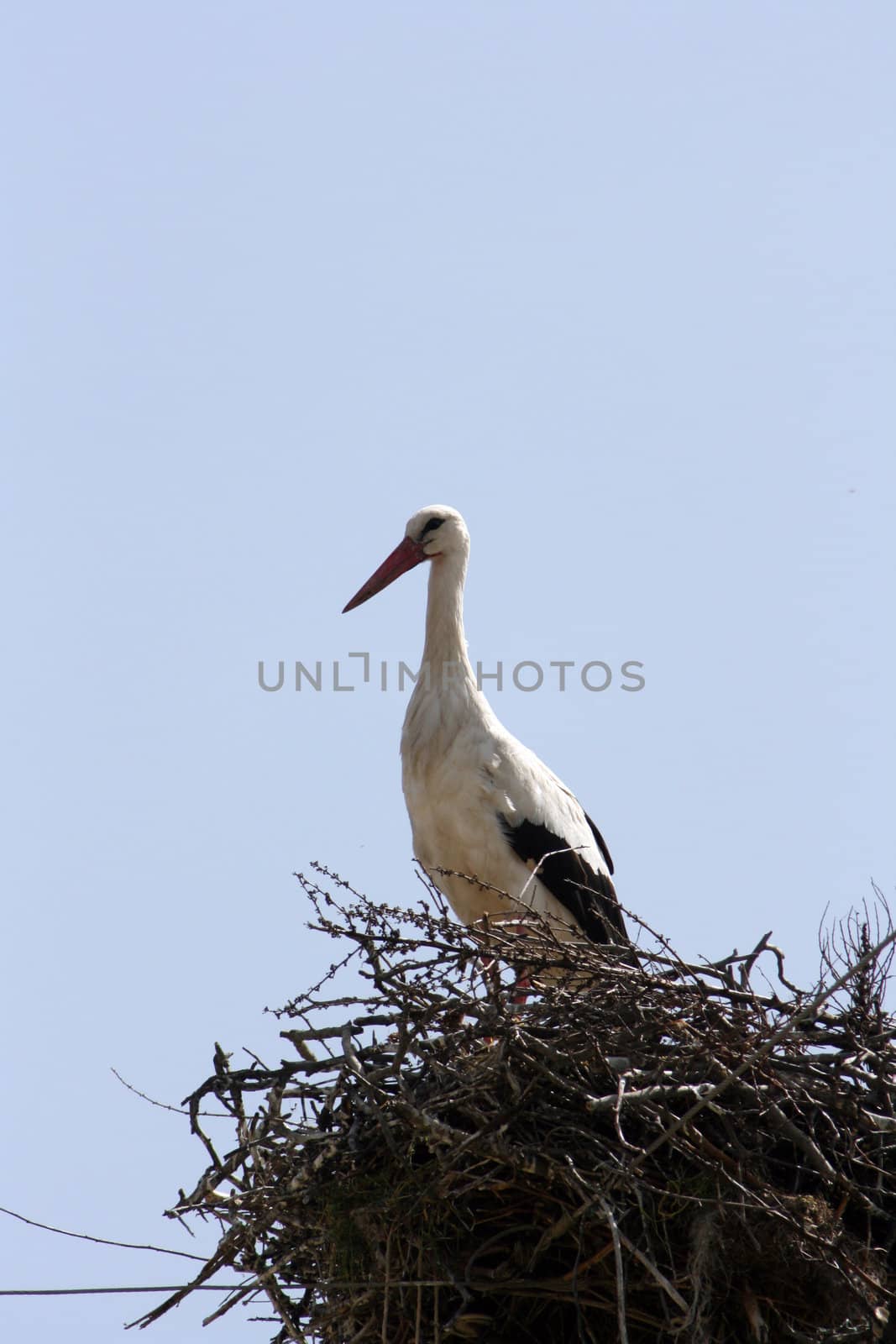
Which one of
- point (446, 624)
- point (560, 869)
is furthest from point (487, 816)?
point (446, 624)

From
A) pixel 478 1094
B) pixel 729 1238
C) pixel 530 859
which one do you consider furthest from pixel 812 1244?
pixel 530 859

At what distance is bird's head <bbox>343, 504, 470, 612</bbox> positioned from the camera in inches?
260

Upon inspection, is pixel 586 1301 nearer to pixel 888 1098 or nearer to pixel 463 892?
pixel 888 1098

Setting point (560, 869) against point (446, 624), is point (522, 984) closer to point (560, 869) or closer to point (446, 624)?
point (560, 869)

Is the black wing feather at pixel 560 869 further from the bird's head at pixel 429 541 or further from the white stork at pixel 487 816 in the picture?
the bird's head at pixel 429 541

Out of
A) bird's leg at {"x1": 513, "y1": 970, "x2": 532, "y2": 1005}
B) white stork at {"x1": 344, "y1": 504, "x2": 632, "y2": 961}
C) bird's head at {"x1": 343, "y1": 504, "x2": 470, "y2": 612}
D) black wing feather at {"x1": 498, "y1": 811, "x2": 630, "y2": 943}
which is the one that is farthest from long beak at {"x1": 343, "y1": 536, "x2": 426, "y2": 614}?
bird's leg at {"x1": 513, "y1": 970, "x2": 532, "y2": 1005}

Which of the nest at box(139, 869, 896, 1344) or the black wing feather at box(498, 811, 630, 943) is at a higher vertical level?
the black wing feather at box(498, 811, 630, 943)

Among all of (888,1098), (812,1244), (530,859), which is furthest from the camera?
(530,859)

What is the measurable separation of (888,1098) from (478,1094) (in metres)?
0.96

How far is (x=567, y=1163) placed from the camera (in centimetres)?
393

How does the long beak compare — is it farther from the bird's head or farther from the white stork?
the white stork

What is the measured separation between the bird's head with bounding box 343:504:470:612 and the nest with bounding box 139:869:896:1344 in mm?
2424

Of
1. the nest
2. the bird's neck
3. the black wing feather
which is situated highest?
the bird's neck

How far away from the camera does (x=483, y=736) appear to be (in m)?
6.02
